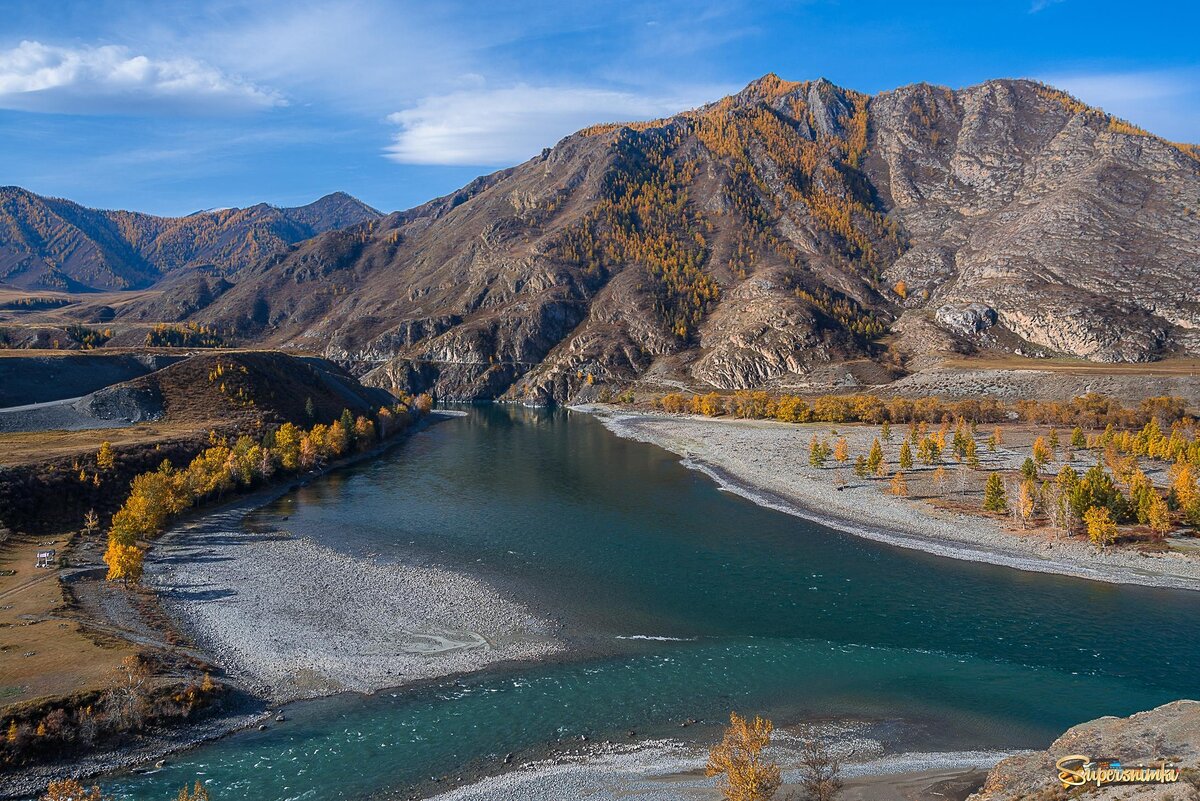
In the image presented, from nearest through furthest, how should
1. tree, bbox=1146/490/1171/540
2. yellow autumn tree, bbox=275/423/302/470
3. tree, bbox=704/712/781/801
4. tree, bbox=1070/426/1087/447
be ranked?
tree, bbox=704/712/781/801, tree, bbox=1146/490/1171/540, yellow autumn tree, bbox=275/423/302/470, tree, bbox=1070/426/1087/447

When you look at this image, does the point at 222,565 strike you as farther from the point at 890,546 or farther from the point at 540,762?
the point at 890,546

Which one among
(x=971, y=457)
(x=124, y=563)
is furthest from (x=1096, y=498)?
(x=124, y=563)

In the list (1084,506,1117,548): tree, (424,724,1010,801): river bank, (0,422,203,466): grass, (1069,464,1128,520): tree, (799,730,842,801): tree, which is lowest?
(424,724,1010,801): river bank

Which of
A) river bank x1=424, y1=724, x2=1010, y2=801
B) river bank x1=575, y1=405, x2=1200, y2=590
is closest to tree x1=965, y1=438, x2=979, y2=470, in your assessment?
river bank x1=575, y1=405, x2=1200, y2=590

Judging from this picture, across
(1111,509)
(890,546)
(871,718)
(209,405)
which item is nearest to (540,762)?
(871,718)

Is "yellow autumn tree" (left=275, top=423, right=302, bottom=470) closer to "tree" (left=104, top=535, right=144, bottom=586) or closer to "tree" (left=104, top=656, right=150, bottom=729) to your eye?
"tree" (left=104, top=535, right=144, bottom=586)

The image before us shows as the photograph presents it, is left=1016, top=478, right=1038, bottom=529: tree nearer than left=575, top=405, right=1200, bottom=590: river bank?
No
